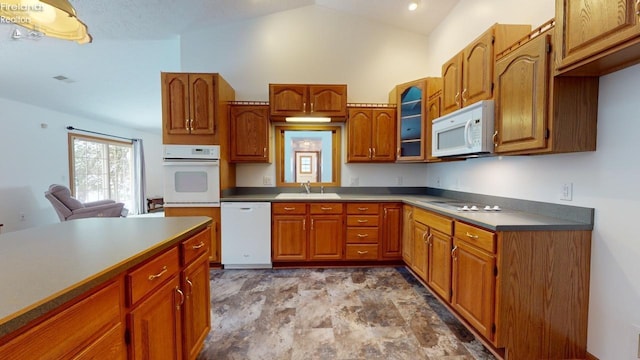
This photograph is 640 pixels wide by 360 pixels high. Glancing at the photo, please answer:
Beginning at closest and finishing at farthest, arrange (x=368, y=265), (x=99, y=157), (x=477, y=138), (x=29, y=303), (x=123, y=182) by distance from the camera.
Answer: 1. (x=29, y=303)
2. (x=477, y=138)
3. (x=368, y=265)
4. (x=99, y=157)
5. (x=123, y=182)

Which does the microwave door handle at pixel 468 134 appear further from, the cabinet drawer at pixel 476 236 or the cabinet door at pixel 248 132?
the cabinet door at pixel 248 132

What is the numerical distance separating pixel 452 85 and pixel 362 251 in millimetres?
2051

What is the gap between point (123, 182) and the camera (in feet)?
24.4

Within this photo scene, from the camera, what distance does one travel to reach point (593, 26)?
1.22 meters

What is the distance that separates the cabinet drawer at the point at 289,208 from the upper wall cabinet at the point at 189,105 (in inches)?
44.4

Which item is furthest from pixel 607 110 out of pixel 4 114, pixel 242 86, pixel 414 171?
pixel 4 114

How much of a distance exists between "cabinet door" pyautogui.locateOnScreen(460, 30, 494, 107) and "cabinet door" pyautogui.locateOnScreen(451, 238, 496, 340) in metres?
1.19

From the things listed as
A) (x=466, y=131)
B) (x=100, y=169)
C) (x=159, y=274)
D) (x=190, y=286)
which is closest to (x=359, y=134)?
(x=466, y=131)

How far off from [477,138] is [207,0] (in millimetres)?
3214

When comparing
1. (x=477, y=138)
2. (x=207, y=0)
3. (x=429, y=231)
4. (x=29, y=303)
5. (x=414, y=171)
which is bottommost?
(x=429, y=231)

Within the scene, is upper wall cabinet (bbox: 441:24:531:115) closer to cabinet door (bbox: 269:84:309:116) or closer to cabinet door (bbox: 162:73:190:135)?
cabinet door (bbox: 269:84:309:116)

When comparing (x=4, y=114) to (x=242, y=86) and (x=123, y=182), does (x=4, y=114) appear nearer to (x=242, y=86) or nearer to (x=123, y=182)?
(x=123, y=182)

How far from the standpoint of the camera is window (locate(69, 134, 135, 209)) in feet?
19.6

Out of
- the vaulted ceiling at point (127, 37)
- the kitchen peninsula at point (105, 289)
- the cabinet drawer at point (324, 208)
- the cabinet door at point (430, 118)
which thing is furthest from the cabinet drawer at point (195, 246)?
the vaulted ceiling at point (127, 37)
